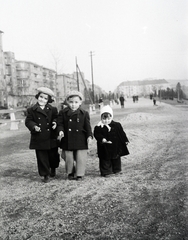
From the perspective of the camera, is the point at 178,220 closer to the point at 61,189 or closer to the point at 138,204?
the point at 138,204

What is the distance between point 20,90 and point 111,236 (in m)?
65.5

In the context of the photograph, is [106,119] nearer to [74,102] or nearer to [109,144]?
[109,144]

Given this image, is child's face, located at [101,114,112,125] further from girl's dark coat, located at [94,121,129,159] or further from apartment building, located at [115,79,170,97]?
apartment building, located at [115,79,170,97]

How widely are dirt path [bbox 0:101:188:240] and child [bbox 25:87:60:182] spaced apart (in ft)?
1.11

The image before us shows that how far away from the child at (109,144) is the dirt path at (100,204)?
0.68 feet

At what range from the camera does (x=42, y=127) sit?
153 inches

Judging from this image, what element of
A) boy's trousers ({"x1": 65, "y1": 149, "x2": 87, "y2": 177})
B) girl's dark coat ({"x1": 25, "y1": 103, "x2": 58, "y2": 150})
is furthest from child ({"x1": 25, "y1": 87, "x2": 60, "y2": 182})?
boy's trousers ({"x1": 65, "y1": 149, "x2": 87, "y2": 177})

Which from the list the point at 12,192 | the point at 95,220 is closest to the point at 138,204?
the point at 95,220

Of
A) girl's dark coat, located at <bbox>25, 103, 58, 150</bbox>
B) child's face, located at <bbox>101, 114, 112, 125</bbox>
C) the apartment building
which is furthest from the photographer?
the apartment building

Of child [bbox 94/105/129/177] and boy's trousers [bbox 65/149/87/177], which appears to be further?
child [bbox 94/105/129/177]

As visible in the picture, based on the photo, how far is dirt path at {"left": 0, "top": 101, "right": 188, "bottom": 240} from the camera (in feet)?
7.53

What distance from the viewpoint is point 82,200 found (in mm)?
3039

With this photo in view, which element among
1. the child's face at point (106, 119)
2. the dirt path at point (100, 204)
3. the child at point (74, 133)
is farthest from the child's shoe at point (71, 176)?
the child's face at point (106, 119)

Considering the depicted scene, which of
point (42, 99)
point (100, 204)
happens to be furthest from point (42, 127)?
point (100, 204)
